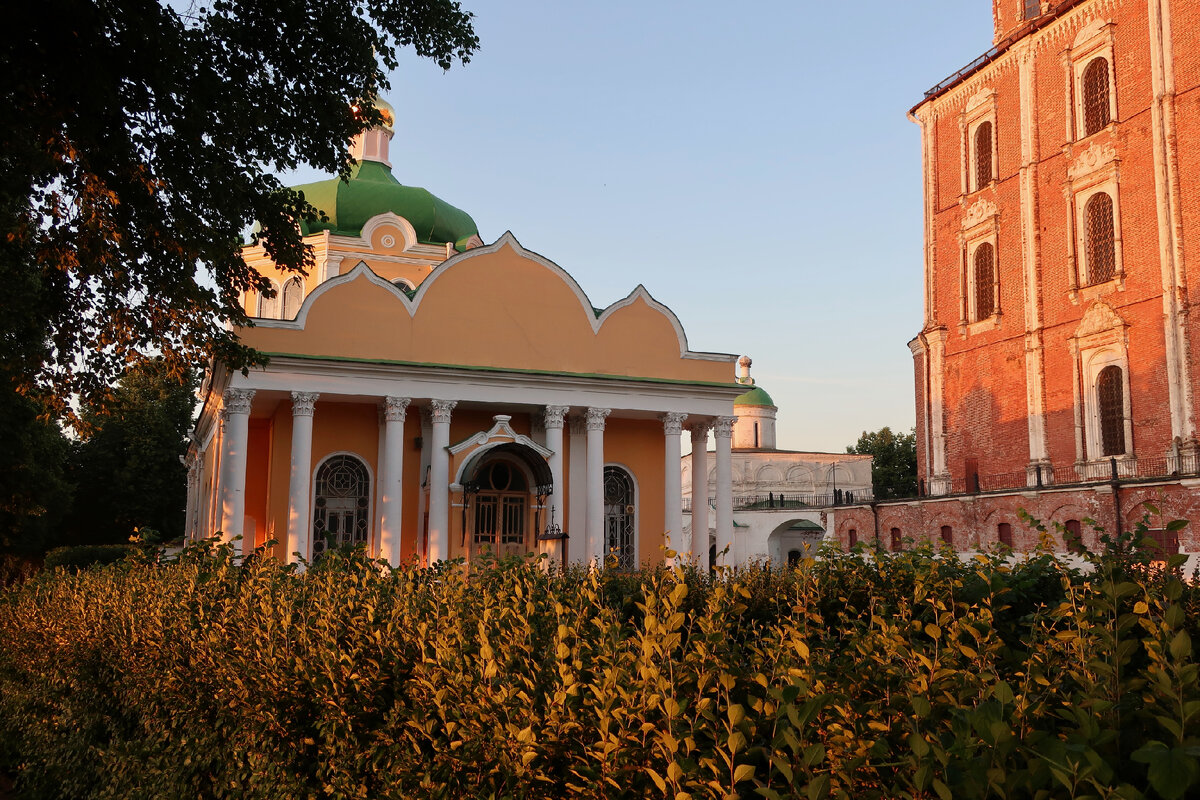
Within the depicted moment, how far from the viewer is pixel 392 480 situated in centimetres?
2011

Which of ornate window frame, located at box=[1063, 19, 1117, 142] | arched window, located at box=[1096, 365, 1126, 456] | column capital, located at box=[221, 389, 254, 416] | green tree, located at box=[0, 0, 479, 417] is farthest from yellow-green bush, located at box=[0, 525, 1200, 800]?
ornate window frame, located at box=[1063, 19, 1117, 142]

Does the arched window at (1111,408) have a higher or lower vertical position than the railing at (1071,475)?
higher

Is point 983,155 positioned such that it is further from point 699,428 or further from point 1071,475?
point 699,428

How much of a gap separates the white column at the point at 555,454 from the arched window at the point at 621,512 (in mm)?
1796

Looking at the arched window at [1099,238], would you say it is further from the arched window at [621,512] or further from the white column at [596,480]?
the white column at [596,480]

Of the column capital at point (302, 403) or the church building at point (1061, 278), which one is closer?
the column capital at point (302, 403)

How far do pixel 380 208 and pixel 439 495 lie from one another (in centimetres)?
1196

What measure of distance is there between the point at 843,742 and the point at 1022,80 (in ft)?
115

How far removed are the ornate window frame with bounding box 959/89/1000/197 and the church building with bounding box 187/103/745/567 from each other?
17.2 metres

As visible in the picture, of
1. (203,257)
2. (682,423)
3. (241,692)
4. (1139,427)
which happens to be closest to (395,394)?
(682,423)

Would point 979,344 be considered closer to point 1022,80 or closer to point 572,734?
point 1022,80

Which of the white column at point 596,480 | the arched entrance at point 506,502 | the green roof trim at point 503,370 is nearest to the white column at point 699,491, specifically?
the green roof trim at point 503,370

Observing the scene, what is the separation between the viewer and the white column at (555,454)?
68.5 feet

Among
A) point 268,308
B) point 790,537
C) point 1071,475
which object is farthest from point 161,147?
point 790,537
